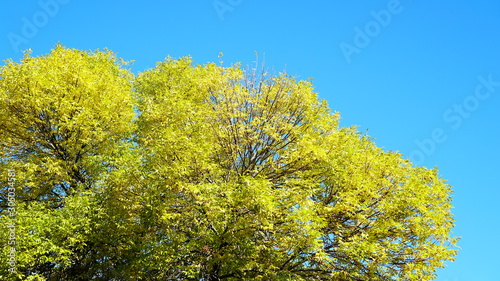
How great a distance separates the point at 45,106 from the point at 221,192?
35.5ft

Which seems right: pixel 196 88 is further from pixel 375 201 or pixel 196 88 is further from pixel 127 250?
pixel 375 201

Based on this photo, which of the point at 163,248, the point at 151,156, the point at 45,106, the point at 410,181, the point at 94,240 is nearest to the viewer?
the point at 163,248

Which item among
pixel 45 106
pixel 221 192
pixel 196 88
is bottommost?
pixel 221 192

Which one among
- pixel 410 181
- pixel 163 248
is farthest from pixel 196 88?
pixel 410 181

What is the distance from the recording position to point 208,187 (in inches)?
577

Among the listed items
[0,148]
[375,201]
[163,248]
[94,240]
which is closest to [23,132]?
[0,148]

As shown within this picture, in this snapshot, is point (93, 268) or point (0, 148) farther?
point (0, 148)

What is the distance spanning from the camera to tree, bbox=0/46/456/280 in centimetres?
1519

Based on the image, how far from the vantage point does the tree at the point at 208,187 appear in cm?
1519

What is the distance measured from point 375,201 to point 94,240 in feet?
38.7

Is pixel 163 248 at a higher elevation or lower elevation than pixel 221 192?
lower

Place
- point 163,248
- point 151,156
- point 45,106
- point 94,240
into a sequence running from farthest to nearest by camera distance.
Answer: point 45,106 < point 94,240 < point 151,156 < point 163,248

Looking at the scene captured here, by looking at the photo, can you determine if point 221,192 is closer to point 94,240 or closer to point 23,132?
point 94,240

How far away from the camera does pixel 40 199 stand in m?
21.1
